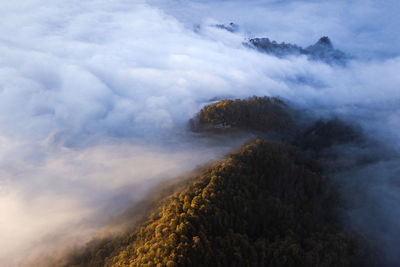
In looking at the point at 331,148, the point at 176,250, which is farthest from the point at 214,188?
the point at 331,148

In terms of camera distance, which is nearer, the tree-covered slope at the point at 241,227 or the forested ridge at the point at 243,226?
the tree-covered slope at the point at 241,227

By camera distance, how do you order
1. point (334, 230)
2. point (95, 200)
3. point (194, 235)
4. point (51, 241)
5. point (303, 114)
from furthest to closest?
point (303, 114) → point (334, 230) → point (95, 200) → point (51, 241) → point (194, 235)

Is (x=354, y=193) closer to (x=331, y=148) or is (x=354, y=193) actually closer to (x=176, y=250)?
(x=331, y=148)

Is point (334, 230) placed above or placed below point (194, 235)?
below

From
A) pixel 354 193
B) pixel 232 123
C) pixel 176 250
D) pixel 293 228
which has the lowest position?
pixel 354 193

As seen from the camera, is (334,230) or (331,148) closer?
(334,230)

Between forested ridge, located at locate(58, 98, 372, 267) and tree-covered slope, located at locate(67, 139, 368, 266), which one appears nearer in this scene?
tree-covered slope, located at locate(67, 139, 368, 266)

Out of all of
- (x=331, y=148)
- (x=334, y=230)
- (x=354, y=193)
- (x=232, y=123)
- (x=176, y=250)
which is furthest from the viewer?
(x=331, y=148)

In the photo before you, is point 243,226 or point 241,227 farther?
point 243,226
